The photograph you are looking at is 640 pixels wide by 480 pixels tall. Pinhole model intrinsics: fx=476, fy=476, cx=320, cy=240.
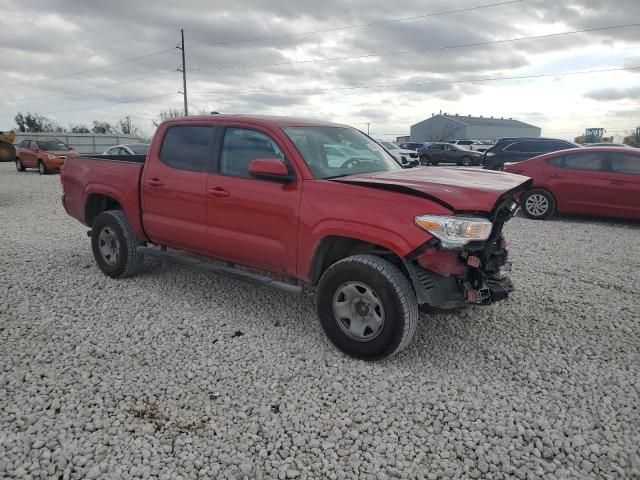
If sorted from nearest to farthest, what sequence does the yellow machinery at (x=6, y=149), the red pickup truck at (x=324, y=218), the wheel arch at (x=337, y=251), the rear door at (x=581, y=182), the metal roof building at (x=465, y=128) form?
the red pickup truck at (x=324, y=218) → the wheel arch at (x=337, y=251) → the rear door at (x=581, y=182) → the yellow machinery at (x=6, y=149) → the metal roof building at (x=465, y=128)

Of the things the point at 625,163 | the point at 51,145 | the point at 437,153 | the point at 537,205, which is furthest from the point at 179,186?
the point at 437,153

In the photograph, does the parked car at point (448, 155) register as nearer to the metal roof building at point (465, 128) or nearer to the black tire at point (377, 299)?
the black tire at point (377, 299)

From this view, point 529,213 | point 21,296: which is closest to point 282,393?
point 21,296

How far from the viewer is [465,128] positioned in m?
74.2

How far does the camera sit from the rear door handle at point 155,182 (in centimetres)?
483

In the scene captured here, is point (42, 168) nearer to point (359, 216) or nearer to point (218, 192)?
point (218, 192)

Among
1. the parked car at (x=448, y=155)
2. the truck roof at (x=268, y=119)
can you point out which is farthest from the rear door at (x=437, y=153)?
the truck roof at (x=268, y=119)

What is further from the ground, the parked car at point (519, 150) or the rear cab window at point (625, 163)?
the parked car at point (519, 150)

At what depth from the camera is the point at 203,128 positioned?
4.67m

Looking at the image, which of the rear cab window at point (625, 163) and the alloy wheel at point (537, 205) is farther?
the alloy wheel at point (537, 205)

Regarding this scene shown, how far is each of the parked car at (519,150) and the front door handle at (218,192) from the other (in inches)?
502

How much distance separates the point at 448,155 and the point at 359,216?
27310 millimetres

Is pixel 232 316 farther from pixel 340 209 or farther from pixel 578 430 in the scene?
pixel 578 430

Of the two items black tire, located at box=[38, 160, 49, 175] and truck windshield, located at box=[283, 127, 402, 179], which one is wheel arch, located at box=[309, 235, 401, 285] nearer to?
truck windshield, located at box=[283, 127, 402, 179]
